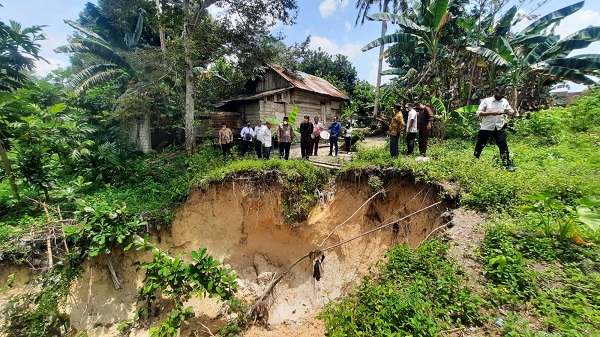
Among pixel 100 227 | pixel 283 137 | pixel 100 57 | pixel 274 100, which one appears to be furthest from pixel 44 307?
pixel 100 57

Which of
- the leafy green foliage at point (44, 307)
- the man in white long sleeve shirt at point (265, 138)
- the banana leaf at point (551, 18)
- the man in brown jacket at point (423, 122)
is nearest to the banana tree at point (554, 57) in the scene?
the banana leaf at point (551, 18)

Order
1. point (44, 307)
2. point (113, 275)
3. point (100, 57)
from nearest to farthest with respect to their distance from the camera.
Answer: point (44, 307)
point (113, 275)
point (100, 57)

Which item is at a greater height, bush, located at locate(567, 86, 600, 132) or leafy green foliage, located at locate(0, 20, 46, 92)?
leafy green foliage, located at locate(0, 20, 46, 92)

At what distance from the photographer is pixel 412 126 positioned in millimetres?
6859

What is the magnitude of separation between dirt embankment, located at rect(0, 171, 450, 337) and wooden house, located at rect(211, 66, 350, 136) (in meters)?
7.64

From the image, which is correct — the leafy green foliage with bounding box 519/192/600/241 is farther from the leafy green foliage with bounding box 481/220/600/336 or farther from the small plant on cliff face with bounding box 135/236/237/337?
the small plant on cliff face with bounding box 135/236/237/337

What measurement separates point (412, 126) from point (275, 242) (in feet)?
16.3

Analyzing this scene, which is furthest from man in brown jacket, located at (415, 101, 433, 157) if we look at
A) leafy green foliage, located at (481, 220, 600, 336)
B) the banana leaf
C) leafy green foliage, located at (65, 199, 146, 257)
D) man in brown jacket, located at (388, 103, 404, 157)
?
the banana leaf

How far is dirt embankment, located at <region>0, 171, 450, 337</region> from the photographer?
5.81 m

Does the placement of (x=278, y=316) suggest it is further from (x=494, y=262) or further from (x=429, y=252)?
(x=494, y=262)

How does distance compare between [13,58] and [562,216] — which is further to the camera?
[13,58]

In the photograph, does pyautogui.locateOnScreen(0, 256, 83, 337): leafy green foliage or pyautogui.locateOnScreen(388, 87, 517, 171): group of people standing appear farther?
pyautogui.locateOnScreen(388, 87, 517, 171): group of people standing

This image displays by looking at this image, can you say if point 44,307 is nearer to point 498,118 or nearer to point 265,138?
point 265,138

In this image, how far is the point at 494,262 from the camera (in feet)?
9.65
